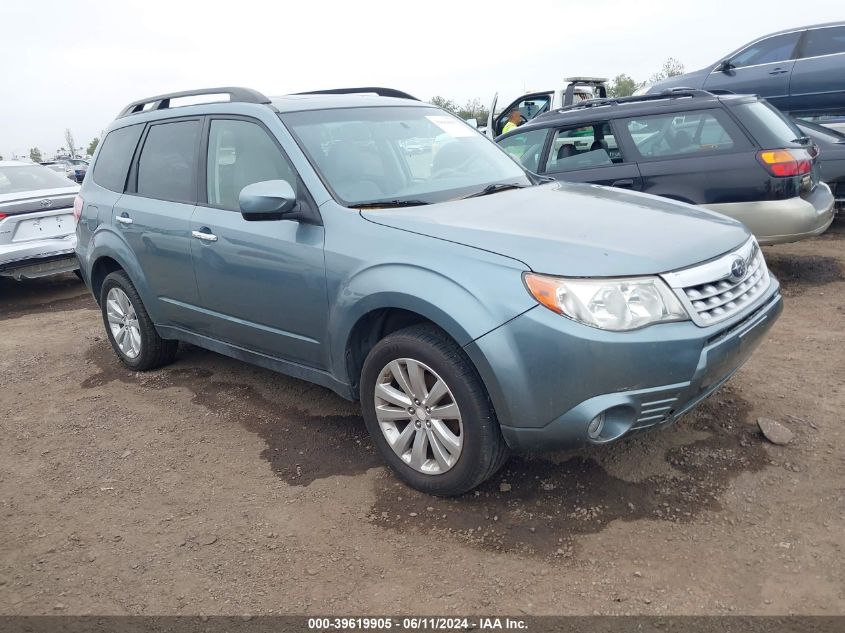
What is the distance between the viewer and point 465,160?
3.90m

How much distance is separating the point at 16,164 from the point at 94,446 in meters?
5.81

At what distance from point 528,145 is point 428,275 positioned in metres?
4.23

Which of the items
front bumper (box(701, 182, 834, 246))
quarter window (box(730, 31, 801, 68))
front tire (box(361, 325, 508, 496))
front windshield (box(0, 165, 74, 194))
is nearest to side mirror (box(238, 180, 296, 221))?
front tire (box(361, 325, 508, 496))

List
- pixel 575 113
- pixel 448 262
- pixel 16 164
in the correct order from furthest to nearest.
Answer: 1. pixel 16 164
2. pixel 575 113
3. pixel 448 262

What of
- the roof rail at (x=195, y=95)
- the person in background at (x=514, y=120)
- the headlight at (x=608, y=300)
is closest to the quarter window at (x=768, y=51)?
the person in background at (x=514, y=120)

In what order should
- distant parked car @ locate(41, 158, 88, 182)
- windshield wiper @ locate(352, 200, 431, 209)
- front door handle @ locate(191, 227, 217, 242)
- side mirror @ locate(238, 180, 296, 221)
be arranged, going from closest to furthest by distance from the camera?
side mirror @ locate(238, 180, 296, 221) < windshield wiper @ locate(352, 200, 431, 209) < front door handle @ locate(191, 227, 217, 242) < distant parked car @ locate(41, 158, 88, 182)

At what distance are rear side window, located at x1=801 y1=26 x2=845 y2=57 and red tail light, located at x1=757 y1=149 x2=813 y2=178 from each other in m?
5.30

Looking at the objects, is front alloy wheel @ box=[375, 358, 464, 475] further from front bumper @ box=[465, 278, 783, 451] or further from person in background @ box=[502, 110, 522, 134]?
person in background @ box=[502, 110, 522, 134]

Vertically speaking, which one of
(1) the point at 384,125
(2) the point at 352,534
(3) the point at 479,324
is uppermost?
(1) the point at 384,125

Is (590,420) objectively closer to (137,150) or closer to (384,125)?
(384,125)

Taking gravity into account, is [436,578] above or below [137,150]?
below

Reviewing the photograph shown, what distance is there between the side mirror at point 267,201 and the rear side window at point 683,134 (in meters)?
3.74

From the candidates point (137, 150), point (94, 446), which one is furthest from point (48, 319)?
point (94, 446)

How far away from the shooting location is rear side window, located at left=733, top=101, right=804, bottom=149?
17.9ft
